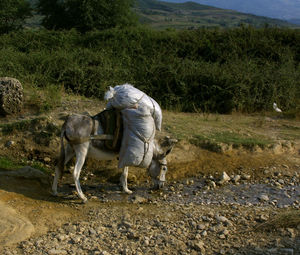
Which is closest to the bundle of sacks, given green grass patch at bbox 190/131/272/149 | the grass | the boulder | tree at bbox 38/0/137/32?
the grass

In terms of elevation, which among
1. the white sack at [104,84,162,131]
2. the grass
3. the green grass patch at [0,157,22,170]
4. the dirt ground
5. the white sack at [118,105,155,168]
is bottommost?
the green grass patch at [0,157,22,170]

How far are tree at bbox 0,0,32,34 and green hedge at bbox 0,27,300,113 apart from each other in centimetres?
506

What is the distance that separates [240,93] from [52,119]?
5428 millimetres

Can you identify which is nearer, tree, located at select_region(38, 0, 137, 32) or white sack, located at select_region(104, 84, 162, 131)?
white sack, located at select_region(104, 84, 162, 131)

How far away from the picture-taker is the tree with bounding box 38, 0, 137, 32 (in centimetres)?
1855

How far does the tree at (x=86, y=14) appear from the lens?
1855 cm

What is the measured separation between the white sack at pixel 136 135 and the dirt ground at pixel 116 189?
734 millimetres

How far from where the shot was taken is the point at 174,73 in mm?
11750

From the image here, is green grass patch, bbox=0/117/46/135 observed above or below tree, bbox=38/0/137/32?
below

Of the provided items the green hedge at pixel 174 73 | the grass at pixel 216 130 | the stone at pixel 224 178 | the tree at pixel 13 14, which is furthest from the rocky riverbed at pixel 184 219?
the tree at pixel 13 14

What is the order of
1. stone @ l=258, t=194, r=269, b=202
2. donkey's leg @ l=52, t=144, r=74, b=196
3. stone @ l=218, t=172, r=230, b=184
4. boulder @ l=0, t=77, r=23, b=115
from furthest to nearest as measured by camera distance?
boulder @ l=0, t=77, r=23, b=115 → stone @ l=218, t=172, r=230, b=184 → stone @ l=258, t=194, r=269, b=202 → donkey's leg @ l=52, t=144, r=74, b=196

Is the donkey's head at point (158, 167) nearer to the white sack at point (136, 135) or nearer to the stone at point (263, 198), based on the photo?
the white sack at point (136, 135)

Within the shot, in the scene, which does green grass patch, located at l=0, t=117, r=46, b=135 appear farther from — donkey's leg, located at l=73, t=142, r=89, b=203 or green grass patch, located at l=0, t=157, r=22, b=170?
donkey's leg, located at l=73, t=142, r=89, b=203

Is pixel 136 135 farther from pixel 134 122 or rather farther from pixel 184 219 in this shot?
pixel 184 219
